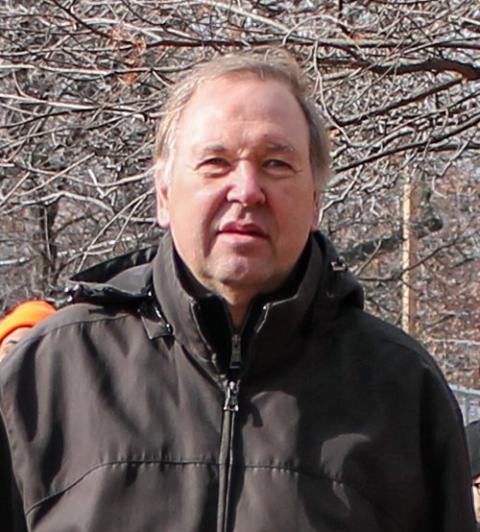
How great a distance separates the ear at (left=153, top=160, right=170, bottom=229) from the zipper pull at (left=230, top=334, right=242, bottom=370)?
0.27 m

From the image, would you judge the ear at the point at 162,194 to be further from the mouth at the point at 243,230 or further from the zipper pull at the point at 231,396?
the zipper pull at the point at 231,396

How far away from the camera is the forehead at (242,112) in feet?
8.02

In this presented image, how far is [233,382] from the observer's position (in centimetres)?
245

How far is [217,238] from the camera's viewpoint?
2.40m

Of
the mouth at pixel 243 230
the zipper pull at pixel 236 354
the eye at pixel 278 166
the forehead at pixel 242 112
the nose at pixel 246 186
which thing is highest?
the forehead at pixel 242 112

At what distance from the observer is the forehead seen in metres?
2.44

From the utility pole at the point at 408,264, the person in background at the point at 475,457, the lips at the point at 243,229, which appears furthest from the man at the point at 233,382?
the utility pole at the point at 408,264

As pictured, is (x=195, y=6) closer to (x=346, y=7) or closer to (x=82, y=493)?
(x=346, y=7)

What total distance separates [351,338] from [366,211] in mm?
7849

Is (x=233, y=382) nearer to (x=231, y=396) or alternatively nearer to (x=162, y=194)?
(x=231, y=396)

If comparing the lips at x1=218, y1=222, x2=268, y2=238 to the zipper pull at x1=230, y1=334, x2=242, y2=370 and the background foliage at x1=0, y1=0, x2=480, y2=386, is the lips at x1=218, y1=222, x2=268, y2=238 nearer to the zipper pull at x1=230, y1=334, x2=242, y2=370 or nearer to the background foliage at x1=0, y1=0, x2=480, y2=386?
the zipper pull at x1=230, y1=334, x2=242, y2=370

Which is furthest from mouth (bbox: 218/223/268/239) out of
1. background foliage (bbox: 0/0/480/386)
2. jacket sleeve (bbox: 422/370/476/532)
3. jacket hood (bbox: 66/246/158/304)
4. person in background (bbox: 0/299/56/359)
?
background foliage (bbox: 0/0/480/386)

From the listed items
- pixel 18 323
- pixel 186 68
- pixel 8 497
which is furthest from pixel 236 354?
pixel 186 68

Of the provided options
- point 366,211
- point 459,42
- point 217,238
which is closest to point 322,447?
point 217,238
